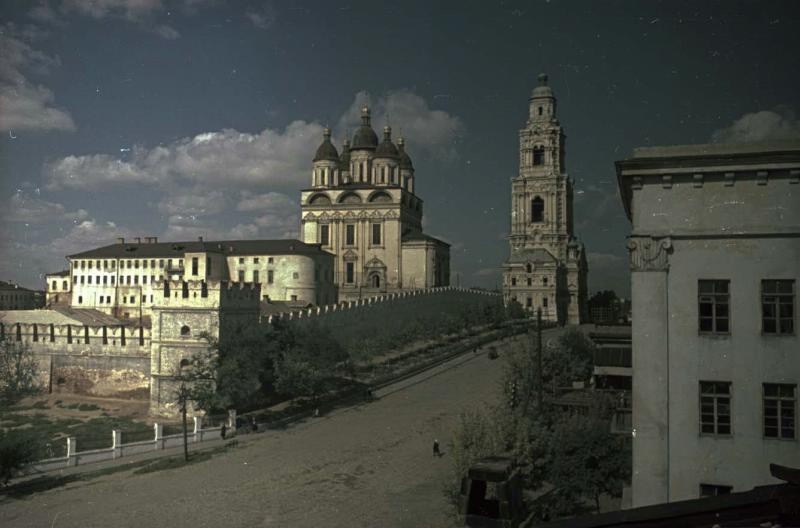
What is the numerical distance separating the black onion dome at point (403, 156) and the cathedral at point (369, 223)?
668 mm

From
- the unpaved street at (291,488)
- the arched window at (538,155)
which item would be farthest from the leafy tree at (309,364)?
the arched window at (538,155)

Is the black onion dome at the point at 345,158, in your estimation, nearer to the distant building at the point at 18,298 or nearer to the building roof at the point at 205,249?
the building roof at the point at 205,249

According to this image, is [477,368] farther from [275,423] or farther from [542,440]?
[542,440]

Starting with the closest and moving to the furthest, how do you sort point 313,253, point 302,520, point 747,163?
point 747,163, point 302,520, point 313,253

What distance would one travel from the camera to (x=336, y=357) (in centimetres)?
3316

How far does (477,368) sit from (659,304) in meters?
25.5

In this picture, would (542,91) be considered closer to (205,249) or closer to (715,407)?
(205,249)

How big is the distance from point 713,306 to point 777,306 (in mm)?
994

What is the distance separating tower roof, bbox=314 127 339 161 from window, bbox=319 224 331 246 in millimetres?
7002

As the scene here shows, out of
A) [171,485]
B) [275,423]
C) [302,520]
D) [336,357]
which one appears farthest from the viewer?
[336,357]

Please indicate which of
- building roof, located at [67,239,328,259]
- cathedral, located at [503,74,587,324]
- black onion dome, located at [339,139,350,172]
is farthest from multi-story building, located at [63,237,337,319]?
cathedral, located at [503,74,587,324]

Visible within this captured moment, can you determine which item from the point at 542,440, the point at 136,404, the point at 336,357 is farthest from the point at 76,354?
the point at 542,440

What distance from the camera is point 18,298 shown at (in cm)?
6456

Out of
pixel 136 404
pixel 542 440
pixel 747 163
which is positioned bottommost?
pixel 136 404
